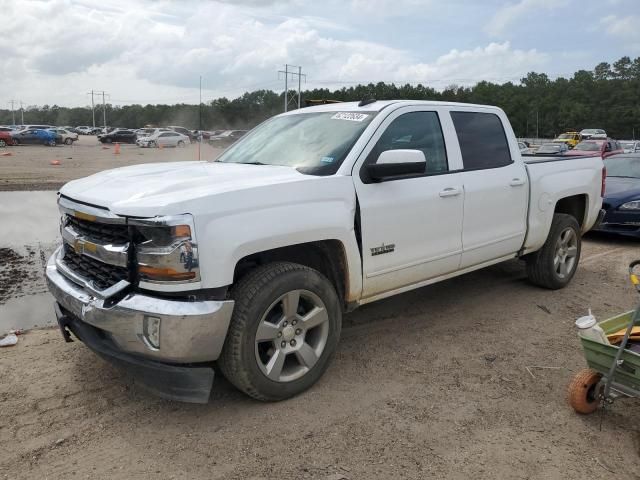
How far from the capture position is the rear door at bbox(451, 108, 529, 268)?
15.2 ft

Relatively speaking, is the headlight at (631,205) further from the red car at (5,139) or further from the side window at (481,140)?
the red car at (5,139)

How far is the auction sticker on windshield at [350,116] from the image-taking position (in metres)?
→ 4.14

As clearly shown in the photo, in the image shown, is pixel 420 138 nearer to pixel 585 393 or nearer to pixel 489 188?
pixel 489 188

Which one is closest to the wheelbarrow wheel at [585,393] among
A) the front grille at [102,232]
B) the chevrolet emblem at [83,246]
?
the front grille at [102,232]

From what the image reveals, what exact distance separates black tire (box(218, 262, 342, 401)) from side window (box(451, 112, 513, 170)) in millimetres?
2023

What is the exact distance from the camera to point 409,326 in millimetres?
4812

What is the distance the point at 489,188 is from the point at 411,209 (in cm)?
111

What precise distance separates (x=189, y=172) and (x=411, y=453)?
2360mm

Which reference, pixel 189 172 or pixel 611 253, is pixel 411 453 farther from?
pixel 611 253

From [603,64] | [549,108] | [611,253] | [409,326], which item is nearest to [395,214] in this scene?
[409,326]

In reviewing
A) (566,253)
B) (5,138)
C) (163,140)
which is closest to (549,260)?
(566,253)

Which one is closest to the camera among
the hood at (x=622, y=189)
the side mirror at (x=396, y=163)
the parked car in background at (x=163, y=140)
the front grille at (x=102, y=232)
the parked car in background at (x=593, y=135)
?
the front grille at (x=102, y=232)

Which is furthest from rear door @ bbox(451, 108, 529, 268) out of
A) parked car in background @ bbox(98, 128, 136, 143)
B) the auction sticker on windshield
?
parked car in background @ bbox(98, 128, 136, 143)

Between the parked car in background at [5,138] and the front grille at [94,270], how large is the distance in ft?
135
